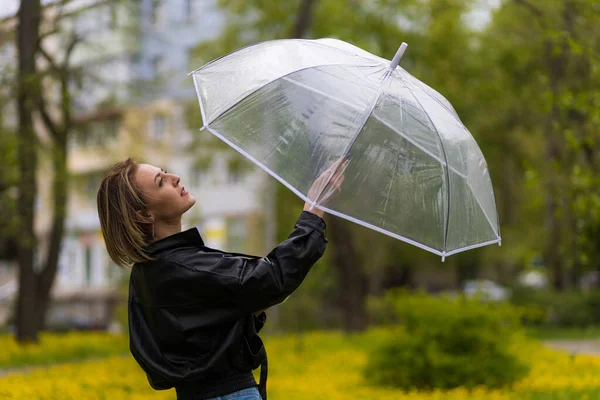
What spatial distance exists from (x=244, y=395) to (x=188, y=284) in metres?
0.43

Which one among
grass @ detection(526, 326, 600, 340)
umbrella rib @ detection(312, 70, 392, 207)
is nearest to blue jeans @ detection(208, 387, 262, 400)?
umbrella rib @ detection(312, 70, 392, 207)

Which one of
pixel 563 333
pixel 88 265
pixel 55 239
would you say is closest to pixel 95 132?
pixel 55 239

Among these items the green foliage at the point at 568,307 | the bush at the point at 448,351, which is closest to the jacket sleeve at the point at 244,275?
the bush at the point at 448,351

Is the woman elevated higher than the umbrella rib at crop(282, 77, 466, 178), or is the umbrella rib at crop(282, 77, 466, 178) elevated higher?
the umbrella rib at crop(282, 77, 466, 178)

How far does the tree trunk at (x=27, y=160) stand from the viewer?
47.1 feet

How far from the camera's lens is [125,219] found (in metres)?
3.16

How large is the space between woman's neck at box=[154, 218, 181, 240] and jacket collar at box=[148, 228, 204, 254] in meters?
0.08

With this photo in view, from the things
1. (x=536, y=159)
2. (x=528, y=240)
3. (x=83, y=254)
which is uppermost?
(x=536, y=159)

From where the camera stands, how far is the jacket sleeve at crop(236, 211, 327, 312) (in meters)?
2.93

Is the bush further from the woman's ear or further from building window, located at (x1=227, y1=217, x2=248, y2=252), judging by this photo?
building window, located at (x1=227, y1=217, x2=248, y2=252)

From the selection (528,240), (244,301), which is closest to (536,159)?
(528,240)

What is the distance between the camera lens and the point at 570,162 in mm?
21734

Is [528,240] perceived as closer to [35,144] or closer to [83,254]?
[35,144]

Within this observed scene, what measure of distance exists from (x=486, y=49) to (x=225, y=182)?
23.5 meters
